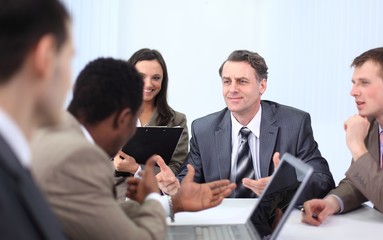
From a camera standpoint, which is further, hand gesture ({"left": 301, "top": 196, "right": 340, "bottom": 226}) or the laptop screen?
hand gesture ({"left": 301, "top": 196, "right": 340, "bottom": 226})

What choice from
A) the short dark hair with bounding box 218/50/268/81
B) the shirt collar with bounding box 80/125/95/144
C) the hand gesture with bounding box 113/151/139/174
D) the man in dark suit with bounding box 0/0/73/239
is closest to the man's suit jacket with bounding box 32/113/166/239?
the shirt collar with bounding box 80/125/95/144

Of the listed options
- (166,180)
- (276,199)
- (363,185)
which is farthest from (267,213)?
(166,180)

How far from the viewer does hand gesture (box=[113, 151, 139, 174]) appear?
2.22 meters

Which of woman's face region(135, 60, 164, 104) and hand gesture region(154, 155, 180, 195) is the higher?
woman's face region(135, 60, 164, 104)

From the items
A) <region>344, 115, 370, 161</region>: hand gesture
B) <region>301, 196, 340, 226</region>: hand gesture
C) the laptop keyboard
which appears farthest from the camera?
<region>344, 115, 370, 161</region>: hand gesture

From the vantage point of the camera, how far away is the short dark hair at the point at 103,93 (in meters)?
1.17

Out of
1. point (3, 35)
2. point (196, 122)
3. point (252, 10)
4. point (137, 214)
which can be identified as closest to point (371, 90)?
point (196, 122)

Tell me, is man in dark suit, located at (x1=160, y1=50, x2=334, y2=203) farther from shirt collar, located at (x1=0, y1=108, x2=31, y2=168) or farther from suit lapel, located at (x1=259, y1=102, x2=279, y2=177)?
shirt collar, located at (x1=0, y1=108, x2=31, y2=168)

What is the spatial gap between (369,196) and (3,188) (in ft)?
4.74

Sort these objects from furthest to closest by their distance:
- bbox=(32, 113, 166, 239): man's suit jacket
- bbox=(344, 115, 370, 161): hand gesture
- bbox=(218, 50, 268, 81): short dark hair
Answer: bbox=(218, 50, 268, 81): short dark hair
bbox=(344, 115, 370, 161): hand gesture
bbox=(32, 113, 166, 239): man's suit jacket

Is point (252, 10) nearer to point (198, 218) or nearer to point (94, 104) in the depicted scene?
point (198, 218)

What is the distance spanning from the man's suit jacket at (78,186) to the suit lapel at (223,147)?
1.27m

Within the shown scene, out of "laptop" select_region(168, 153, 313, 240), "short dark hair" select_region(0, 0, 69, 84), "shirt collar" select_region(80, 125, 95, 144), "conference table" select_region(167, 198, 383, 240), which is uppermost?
"short dark hair" select_region(0, 0, 69, 84)

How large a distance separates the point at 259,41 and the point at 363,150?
2548 millimetres
